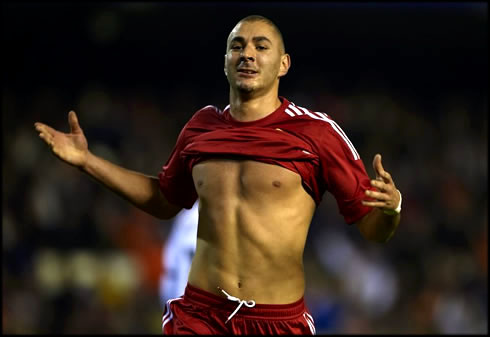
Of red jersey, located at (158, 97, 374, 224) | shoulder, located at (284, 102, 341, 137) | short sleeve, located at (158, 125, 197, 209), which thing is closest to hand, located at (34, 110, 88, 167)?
short sleeve, located at (158, 125, 197, 209)

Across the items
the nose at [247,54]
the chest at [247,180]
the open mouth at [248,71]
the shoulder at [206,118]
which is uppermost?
the nose at [247,54]

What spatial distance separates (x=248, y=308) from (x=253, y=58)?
3.32ft

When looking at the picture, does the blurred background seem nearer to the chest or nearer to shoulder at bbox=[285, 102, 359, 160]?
the chest

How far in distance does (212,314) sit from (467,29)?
7.90 meters

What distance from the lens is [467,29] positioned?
1080 centimetres

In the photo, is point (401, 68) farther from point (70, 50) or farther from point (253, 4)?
point (70, 50)

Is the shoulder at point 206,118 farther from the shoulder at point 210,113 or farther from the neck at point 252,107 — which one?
the neck at point 252,107

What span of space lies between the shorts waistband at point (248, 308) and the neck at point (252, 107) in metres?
0.74

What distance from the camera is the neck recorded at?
3.87m

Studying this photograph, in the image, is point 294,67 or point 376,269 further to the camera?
point 294,67

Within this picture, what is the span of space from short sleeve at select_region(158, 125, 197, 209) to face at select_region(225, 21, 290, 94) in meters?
0.37

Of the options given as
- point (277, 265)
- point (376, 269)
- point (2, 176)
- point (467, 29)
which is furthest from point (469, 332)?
point (277, 265)

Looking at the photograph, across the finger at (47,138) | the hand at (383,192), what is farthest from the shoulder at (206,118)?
the hand at (383,192)

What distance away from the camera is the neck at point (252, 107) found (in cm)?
387
